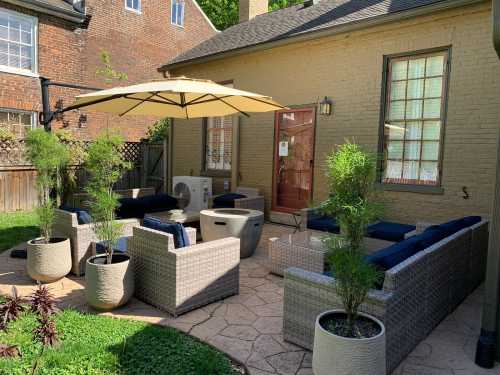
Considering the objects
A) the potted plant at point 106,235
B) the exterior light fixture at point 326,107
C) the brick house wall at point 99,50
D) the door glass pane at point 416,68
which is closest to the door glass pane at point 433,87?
the door glass pane at point 416,68

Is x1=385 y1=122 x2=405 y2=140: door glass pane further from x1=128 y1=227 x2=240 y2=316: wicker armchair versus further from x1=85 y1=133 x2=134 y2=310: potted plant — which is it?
x1=85 y1=133 x2=134 y2=310: potted plant

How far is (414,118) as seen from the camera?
249 inches

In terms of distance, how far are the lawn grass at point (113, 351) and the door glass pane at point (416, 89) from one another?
204 inches

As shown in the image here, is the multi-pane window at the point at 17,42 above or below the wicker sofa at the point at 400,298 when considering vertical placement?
above

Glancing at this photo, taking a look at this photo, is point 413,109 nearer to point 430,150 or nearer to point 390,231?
point 430,150

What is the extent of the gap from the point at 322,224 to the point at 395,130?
2.12 metres

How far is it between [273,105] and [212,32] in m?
13.8

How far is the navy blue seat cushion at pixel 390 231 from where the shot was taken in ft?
17.8

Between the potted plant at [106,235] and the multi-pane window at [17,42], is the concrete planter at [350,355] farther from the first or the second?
the multi-pane window at [17,42]

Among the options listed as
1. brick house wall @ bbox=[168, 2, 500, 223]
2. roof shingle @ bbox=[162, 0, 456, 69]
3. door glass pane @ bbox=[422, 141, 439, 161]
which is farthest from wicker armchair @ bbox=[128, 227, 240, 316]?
roof shingle @ bbox=[162, 0, 456, 69]

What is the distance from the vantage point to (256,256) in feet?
19.6

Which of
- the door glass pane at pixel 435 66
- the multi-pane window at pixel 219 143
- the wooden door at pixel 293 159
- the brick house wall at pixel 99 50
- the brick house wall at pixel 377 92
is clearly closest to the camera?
the brick house wall at pixel 377 92

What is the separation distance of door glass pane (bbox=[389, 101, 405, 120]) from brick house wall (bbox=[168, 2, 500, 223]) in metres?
0.24

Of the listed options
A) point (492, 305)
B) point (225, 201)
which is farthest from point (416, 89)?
point (492, 305)
